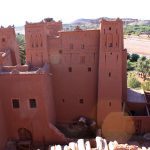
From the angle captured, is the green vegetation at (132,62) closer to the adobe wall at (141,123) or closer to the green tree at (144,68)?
the green tree at (144,68)

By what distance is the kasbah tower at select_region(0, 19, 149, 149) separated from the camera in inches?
998

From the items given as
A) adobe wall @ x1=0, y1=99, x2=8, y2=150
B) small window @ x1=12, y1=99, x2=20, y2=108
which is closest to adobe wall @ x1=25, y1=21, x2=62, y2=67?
small window @ x1=12, y1=99, x2=20, y2=108

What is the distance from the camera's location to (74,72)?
29.2 meters

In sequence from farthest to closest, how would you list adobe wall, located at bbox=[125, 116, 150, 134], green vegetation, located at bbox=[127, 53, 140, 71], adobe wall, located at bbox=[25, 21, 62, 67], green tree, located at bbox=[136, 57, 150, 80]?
1. green vegetation, located at bbox=[127, 53, 140, 71]
2. green tree, located at bbox=[136, 57, 150, 80]
3. adobe wall, located at bbox=[125, 116, 150, 134]
4. adobe wall, located at bbox=[25, 21, 62, 67]

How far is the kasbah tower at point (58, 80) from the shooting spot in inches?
998

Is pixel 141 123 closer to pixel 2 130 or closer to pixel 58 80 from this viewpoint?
pixel 58 80

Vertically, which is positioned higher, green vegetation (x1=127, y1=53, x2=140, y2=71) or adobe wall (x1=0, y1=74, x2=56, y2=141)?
adobe wall (x1=0, y1=74, x2=56, y2=141)

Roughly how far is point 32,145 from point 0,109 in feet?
13.7

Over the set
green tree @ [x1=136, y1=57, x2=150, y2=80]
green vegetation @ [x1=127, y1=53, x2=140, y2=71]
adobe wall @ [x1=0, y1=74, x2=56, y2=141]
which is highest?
adobe wall @ [x1=0, y1=74, x2=56, y2=141]

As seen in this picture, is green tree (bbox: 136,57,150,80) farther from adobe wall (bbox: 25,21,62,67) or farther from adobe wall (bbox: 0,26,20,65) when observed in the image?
adobe wall (bbox: 25,21,62,67)

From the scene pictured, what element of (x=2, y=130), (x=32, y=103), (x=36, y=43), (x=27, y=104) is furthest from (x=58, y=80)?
(x=2, y=130)

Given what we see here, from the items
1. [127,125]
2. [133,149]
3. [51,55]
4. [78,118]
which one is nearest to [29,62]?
[51,55]

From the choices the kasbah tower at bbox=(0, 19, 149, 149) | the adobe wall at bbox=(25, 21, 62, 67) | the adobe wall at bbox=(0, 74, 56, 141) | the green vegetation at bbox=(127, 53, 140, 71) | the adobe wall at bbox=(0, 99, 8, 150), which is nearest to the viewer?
the adobe wall at bbox=(0, 99, 8, 150)

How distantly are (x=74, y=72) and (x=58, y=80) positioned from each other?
1.75 metres
